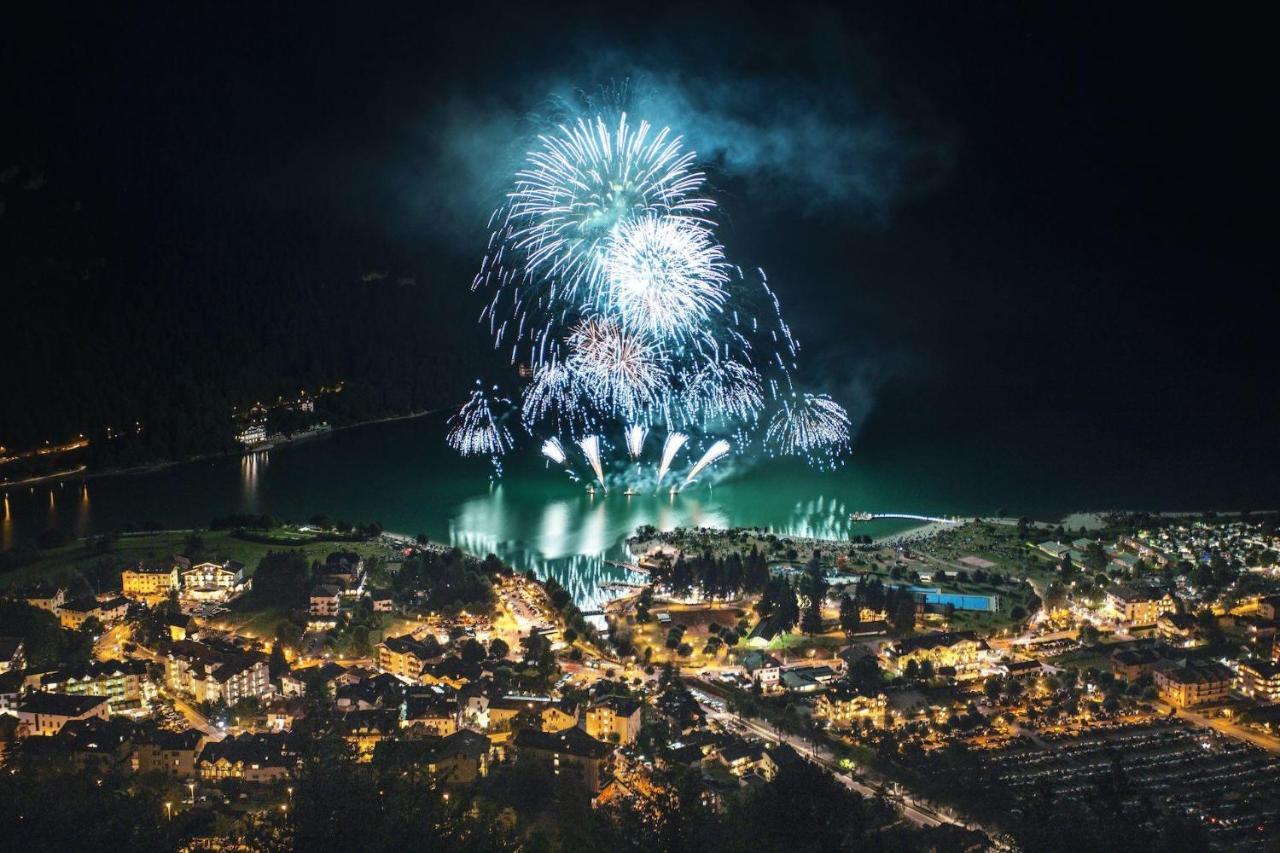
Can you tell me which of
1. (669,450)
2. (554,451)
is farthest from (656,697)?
(554,451)

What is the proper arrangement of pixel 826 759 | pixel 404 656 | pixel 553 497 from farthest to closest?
pixel 553 497
pixel 404 656
pixel 826 759

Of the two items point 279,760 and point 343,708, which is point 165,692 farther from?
point 279,760

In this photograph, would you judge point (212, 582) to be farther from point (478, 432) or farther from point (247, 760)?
point (478, 432)

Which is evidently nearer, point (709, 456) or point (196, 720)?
point (196, 720)

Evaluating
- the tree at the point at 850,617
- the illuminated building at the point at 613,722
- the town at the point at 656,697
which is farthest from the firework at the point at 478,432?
the illuminated building at the point at 613,722

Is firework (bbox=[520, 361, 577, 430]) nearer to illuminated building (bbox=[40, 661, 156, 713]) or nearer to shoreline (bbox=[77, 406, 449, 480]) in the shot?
shoreline (bbox=[77, 406, 449, 480])

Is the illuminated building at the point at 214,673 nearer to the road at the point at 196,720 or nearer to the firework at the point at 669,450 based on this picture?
the road at the point at 196,720

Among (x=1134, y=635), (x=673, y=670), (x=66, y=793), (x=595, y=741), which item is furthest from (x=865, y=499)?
(x=66, y=793)
